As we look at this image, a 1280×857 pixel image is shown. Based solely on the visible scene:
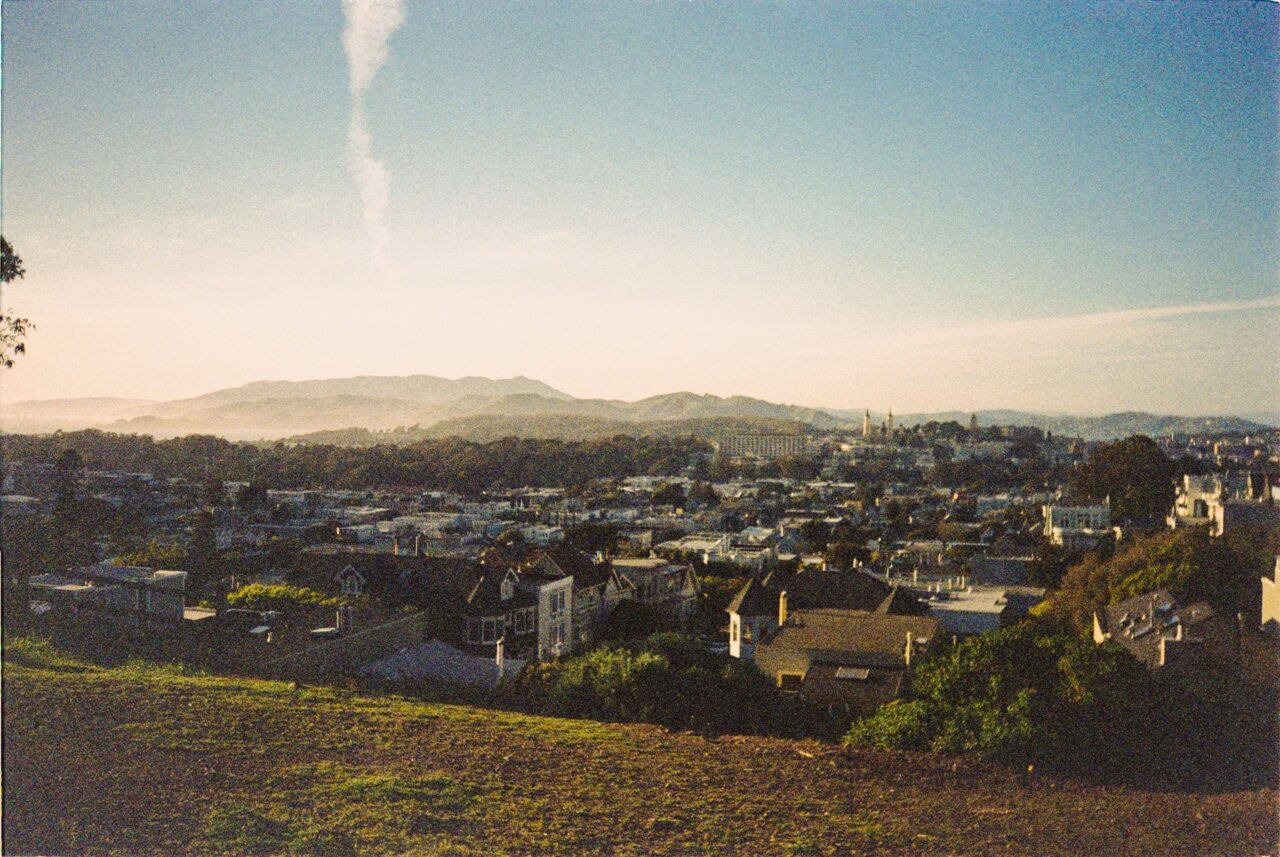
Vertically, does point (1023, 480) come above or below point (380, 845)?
above

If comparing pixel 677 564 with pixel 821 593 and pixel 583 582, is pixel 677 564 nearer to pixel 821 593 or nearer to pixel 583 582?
pixel 583 582

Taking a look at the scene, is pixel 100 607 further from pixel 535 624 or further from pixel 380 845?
pixel 535 624

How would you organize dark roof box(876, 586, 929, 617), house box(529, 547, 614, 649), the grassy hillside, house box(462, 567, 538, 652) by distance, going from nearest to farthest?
the grassy hillside, dark roof box(876, 586, 929, 617), house box(462, 567, 538, 652), house box(529, 547, 614, 649)

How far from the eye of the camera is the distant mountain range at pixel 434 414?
26.6 ft

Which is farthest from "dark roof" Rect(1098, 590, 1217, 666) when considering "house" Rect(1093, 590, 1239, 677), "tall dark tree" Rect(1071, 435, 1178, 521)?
"tall dark tree" Rect(1071, 435, 1178, 521)

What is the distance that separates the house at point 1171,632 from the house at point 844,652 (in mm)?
1508

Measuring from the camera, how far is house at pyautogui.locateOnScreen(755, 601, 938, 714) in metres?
7.45

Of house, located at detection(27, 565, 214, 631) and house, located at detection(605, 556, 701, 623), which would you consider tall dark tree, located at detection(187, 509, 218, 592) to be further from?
house, located at detection(605, 556, 701, 623)

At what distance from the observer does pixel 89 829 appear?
4.34 m

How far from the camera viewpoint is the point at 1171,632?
23.4 ft

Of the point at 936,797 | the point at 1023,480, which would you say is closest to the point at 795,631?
the point at 1023,480

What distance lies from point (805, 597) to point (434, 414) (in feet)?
18.5

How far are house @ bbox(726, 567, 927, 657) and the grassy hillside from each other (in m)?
5.91

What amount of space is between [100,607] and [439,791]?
412 cm
